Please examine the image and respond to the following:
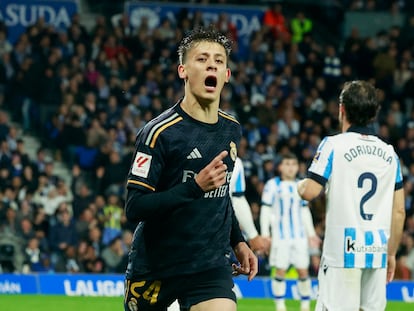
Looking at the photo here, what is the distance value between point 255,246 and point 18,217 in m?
9.49

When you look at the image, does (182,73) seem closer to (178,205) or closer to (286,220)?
(178,205)

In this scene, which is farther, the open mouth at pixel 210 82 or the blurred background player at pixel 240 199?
the blurred background player at pixel 240 199

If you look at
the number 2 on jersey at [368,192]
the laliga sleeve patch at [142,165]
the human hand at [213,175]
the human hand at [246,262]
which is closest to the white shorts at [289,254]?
the number 2 on jersey at [368,192]

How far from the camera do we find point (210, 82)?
17.7 feet

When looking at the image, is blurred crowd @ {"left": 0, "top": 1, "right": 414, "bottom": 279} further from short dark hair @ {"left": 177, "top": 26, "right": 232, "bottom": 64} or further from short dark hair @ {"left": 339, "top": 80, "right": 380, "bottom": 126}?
short dark hair @ {"left": 177, "top": 26, "right": 232, "bottom": 64}

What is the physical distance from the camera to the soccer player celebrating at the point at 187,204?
17.4ft

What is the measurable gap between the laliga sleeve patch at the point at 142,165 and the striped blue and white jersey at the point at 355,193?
192 centimetres

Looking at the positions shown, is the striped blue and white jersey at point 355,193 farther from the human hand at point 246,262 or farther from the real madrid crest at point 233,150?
the real madrid crest at point 233,150

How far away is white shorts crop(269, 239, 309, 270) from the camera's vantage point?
1351 cm

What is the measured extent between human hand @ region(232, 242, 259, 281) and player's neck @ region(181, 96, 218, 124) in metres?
0.74

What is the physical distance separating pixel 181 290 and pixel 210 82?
109 centimetres

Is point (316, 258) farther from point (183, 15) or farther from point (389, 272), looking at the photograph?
point (389, 272)

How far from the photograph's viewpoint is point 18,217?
16859 mm

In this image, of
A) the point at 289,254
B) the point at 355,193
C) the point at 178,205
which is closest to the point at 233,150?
the point at 178,205
